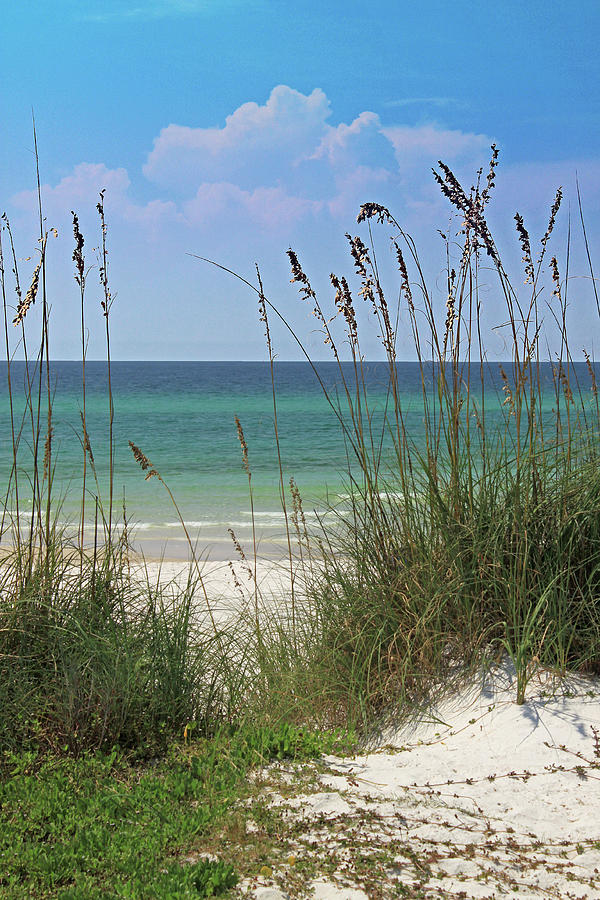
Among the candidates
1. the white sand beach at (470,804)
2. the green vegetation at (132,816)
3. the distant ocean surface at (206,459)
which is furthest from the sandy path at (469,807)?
the distant ocean surface at (206,459)

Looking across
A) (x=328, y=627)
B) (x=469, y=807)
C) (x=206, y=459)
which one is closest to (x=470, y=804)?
(x=469, y=807)

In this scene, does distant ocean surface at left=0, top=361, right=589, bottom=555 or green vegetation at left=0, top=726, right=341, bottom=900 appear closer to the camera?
green vegetation at left=0, top=726, right=341, bottom=900

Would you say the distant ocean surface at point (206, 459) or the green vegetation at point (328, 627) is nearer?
the green vegetation at point (328, 627)

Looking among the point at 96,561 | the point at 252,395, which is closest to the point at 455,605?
the point at 96,561

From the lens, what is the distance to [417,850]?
2488 mm

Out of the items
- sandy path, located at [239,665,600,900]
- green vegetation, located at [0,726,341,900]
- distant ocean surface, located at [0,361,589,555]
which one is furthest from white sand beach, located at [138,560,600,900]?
distant ocean surface, located at [0,361,589,555]

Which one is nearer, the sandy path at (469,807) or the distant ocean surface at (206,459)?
the sandy path at (469,807)

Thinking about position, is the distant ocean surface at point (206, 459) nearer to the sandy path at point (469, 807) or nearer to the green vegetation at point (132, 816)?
→ the green vegetation at point (132, 816)

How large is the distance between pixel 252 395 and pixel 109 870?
185ft

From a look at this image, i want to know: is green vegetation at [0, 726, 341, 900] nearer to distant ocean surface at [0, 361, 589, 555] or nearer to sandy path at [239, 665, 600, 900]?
sandy path at [239, 665, 600, 900]

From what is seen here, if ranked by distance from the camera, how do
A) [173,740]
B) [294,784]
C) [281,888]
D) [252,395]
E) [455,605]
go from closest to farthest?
1. [281,888]
2. [294,784]
3. [173,740]
4. [455,605]
5. [252,395]

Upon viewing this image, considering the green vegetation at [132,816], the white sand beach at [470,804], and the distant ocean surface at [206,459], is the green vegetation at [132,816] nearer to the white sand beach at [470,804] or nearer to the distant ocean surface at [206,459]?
the white sand beach at [470,804]

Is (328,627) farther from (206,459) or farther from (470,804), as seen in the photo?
(206,459)

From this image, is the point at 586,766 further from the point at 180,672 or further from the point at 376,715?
the point at 180,672
